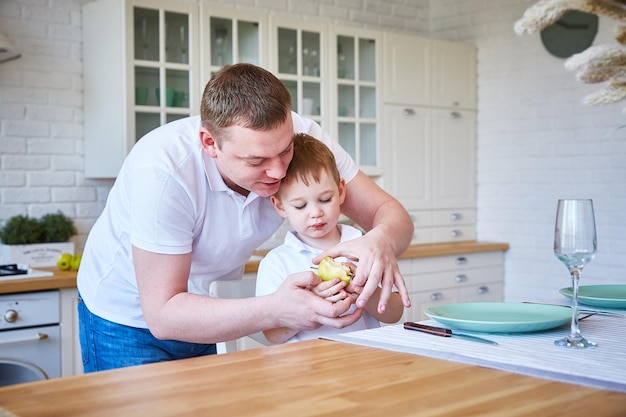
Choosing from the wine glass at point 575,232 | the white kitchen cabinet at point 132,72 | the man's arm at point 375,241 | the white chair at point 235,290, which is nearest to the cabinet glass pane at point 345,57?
the white kitchen cabinet at point 132,72

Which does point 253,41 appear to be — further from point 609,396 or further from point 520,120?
point 609,396

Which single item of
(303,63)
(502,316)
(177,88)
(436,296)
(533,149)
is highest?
(303,63)

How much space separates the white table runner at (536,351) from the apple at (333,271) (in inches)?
5.9

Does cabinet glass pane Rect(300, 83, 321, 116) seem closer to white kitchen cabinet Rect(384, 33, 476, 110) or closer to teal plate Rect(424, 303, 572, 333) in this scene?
white kitchen cabinet Rect(384, 33, 476, 110)

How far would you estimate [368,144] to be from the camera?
469cm

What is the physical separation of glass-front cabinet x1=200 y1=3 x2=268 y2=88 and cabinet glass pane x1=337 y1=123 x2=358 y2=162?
2.16 ft

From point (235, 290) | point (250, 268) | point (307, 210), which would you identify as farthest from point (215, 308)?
point (250, 268)

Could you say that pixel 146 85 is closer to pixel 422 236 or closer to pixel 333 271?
pixel 422 236

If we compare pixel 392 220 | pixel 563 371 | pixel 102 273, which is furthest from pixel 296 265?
pixel 563 371

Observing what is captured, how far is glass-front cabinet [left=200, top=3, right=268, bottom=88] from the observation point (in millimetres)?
3943

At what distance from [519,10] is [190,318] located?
3.87m

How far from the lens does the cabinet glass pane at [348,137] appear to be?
4.56m

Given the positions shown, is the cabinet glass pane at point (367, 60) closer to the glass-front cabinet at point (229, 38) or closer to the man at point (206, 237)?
the glass-front cabinet at point (229, 38)

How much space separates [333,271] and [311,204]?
1.13ft
